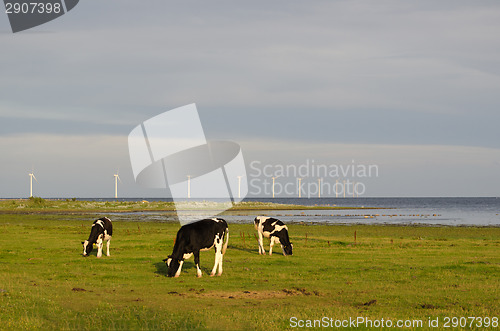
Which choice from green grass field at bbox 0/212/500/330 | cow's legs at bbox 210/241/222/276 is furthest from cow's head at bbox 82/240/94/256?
cow's legs at bbox 210/241/222/276

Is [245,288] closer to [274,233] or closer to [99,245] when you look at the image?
[274,233]

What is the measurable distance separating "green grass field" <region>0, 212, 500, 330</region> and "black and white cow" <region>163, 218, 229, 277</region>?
55 cm

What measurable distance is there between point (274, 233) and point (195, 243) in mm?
9343

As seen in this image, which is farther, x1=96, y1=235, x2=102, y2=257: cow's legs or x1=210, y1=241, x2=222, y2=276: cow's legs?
x1=96, y1=235, x2=102, y2=257: cow's legs

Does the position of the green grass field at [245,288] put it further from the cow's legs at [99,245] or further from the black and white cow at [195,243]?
the cow's legs at [99,245]

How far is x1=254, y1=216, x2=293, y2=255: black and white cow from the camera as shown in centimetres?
3197

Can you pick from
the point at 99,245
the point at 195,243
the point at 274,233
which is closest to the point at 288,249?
the point at 274,233

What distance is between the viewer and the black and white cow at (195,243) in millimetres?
23797

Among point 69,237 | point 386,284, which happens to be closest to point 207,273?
point 386,284

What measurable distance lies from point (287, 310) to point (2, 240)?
1264 inches

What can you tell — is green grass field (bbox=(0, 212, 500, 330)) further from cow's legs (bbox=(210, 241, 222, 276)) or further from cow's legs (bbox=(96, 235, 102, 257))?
cow's legs (bbox=(96, 235, 102, 257))

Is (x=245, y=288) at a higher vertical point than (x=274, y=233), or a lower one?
lower

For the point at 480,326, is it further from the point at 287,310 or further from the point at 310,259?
the point at 310,259

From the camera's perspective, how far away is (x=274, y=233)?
32.5 meters
